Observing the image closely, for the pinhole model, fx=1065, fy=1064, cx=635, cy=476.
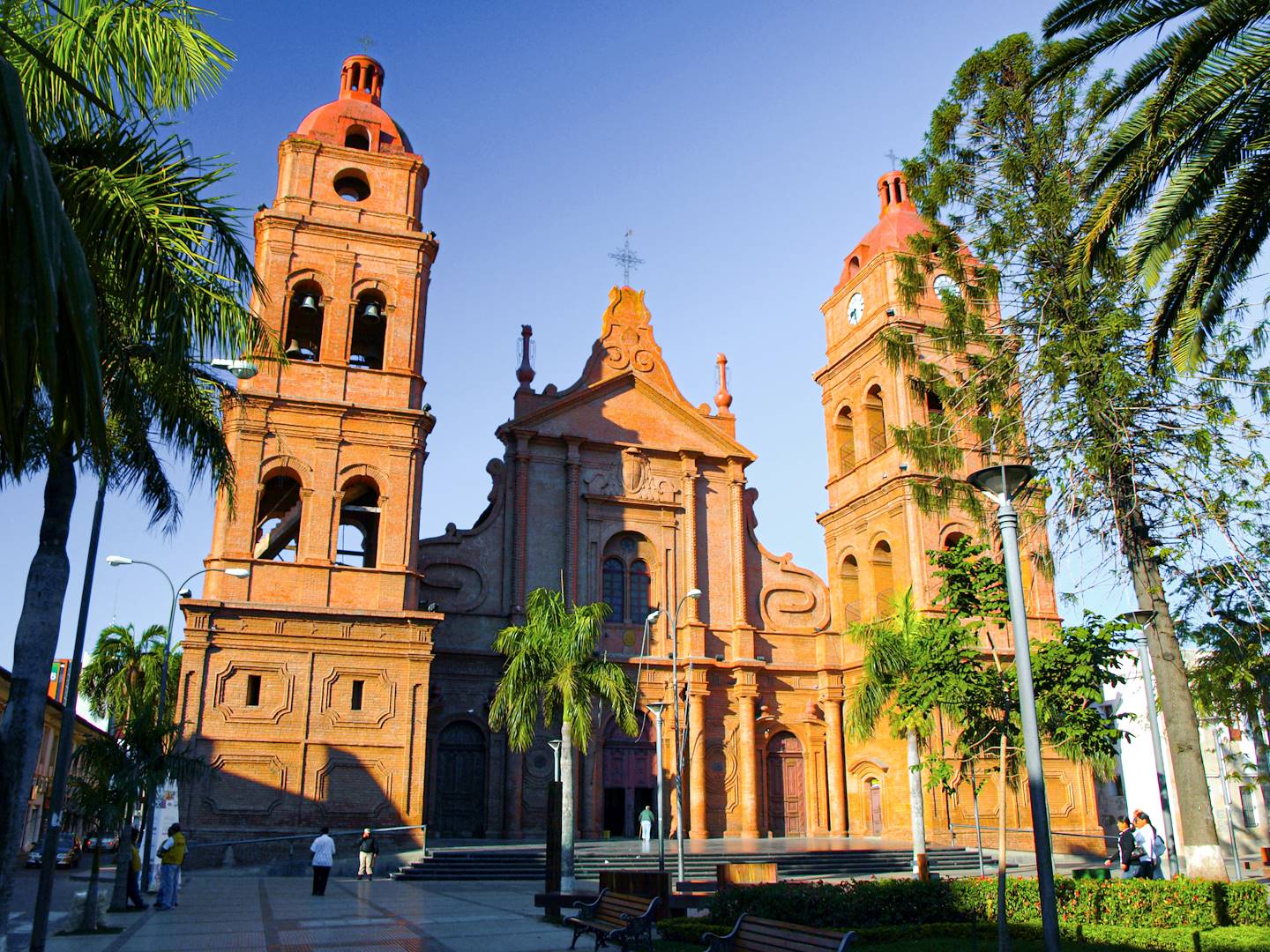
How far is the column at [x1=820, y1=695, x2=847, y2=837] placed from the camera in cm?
3416

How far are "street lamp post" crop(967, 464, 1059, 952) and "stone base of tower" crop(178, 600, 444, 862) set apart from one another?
20045mm

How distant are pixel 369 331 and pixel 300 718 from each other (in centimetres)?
1270

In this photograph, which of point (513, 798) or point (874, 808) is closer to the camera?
point (513, 798)

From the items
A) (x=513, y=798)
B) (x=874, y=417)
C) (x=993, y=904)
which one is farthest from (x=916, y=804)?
(x=874, y=417)

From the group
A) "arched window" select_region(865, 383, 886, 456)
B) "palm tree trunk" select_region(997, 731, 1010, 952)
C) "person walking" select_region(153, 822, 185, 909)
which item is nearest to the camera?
"palm tree trunk" select_region(997, 731, 1010, 952)

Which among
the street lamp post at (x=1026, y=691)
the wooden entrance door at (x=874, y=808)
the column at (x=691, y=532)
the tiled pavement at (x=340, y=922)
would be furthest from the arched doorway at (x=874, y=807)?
the street lamp post at (x=1026, y=691)

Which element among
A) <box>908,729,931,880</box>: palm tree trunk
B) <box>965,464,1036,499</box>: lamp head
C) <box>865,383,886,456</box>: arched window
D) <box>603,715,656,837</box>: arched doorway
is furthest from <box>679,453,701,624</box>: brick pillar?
<box>965,464,1036,499</box>: lamp head

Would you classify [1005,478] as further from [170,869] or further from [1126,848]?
[170,869]

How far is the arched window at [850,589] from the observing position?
36688 mm

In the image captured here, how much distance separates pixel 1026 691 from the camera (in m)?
10.4

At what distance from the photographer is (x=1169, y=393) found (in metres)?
16.1

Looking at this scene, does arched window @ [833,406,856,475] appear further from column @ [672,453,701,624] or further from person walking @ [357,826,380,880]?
person walking @ [357,826,380,880]

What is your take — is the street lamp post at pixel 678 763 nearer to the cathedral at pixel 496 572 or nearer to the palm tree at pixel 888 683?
the cathedral at pixel 496 572

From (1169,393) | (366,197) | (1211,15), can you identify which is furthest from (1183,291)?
(366,197)
